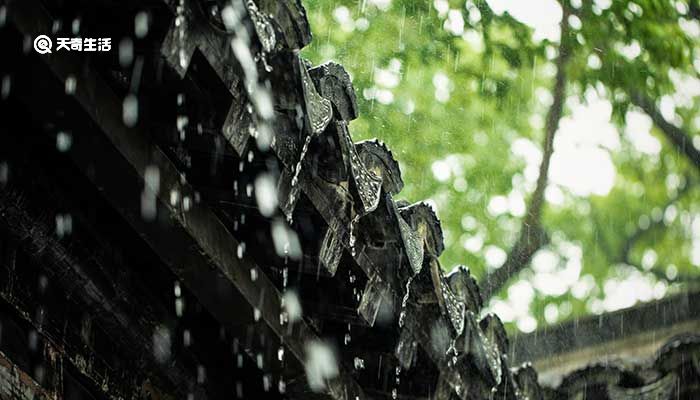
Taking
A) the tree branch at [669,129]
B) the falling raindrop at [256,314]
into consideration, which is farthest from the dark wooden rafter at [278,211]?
the tree branch at [669,129]

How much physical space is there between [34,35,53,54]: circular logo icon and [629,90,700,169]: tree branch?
388 inches

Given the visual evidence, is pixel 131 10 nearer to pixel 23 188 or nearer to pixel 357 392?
pixel 23 188

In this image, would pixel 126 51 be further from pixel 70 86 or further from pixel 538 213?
pixel 538 213

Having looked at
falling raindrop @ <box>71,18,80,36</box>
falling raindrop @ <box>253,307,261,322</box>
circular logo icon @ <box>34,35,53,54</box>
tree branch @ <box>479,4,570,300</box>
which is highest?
tree branch @ <box>479,4,570,300</box>

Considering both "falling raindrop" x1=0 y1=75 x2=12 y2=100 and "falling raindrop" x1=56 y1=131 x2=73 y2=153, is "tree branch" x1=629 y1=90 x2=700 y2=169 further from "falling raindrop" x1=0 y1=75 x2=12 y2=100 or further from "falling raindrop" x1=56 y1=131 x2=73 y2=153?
"falling raindrop" x1=0 y1=75 x2=12 y2=100

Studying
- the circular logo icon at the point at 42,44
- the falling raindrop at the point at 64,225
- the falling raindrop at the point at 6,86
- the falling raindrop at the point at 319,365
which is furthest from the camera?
the falling raindrop at the point at 319,365

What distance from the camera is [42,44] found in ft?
11.5

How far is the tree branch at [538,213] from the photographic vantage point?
1179cm

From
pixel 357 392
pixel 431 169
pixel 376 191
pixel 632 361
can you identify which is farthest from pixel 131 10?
pixel 431 169

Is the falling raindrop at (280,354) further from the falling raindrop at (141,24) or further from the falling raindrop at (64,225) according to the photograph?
the falling raindrop at (141,24)

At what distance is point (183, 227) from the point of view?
13.1 ft

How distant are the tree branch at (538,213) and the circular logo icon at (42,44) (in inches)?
338

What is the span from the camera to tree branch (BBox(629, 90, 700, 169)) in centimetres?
1236

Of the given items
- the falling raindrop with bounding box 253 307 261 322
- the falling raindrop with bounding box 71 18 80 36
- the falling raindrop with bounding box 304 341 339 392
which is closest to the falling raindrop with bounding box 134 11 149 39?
the falling raindrop with bounding box 71 18 80 36
